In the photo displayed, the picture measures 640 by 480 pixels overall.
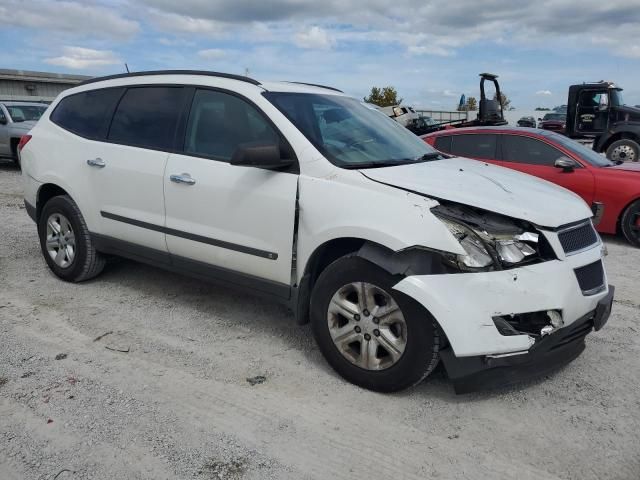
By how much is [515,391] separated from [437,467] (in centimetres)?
91

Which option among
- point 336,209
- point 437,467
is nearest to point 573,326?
point 437,467

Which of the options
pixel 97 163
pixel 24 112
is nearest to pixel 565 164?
pixel 97 163

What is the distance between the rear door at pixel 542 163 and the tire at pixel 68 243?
546cm

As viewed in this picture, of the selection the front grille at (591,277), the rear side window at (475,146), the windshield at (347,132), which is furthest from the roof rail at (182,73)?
the rear side window at (475,146)

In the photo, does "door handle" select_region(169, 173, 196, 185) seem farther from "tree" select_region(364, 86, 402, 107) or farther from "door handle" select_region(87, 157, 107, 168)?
"tree" select_region(364, 86, 402, 107)

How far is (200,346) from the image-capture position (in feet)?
12.5

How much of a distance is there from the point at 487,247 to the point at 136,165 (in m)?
2.70

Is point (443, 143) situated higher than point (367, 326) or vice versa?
point (443, 143)

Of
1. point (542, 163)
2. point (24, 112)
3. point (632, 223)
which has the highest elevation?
point (24, 112)

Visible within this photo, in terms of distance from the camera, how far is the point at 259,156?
329 cm

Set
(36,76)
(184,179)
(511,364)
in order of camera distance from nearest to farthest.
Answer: (511,364) < (184,179) < (36,76)

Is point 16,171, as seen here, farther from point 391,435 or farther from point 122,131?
point 391,435

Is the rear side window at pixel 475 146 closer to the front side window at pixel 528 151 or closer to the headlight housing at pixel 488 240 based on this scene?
the front side window at pixel 528 151

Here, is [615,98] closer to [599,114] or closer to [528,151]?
[599,114]
